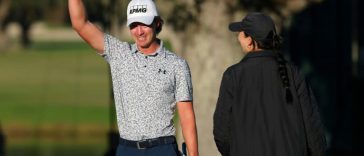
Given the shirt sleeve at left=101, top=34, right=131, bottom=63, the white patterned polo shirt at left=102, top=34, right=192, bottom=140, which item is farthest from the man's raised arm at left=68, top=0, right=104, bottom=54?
the white patterned polo shirt at left=102, top=34, right=192, bottom=140

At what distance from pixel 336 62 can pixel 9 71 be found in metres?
52.5

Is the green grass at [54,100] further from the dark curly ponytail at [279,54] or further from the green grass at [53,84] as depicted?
the dark curly ponytail at [279,54]

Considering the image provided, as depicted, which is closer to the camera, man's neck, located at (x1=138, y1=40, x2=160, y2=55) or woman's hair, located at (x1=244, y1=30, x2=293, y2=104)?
woman's hair, located at (x1=244, y1=30, x2=293, y2=104)

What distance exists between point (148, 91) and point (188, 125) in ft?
1.05

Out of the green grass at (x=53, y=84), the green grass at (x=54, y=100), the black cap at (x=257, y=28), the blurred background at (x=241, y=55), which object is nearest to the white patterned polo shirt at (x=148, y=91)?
the black cap at (x=257, y=28)

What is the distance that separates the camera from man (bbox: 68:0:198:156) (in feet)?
25.1

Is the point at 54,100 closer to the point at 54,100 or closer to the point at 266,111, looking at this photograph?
the point at 54,100

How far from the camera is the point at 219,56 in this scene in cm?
1364

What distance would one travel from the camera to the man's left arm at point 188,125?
7.71 meters

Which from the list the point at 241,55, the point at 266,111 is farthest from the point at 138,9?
the point at 241,55

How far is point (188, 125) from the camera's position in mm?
7746

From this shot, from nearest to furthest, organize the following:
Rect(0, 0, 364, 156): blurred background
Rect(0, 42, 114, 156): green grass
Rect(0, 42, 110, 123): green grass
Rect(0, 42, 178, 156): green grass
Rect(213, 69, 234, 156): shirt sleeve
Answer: Rect(213, 69, 234, 156): shirt sleeve < Rect(0, 0, 364, 156): blurred background < Rect(0, 42, 178, 156): green grass < Rect(0, 42, 114, 156): green grass < Rect(0, 42, 110, 123): green grass

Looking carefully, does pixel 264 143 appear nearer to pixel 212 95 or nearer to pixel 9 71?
pixel 212 95

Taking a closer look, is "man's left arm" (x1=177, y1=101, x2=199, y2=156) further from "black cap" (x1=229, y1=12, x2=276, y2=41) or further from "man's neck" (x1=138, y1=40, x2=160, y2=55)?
"black cap" (x1=229, y1=12, x2=276, y2=41)
